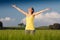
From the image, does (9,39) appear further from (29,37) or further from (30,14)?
(30,14)

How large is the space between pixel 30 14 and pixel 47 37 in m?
1.50

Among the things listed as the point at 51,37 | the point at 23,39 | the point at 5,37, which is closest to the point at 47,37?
the point at 51,37

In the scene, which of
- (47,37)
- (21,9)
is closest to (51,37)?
(47,37)

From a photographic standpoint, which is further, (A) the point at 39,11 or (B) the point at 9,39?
(A) the point at 39,11

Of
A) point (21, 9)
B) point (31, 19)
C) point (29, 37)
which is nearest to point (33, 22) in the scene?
point (31, 19)

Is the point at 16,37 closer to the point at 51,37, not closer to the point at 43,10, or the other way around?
the point at 51,37

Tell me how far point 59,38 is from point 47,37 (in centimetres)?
23

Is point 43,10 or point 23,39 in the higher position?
point 43,10

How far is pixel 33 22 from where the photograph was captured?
226 inches

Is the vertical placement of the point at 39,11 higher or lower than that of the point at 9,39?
higher

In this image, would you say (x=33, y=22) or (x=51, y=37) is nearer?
(x=51, y=37)

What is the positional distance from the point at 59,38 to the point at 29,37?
564 mm

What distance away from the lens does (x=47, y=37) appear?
434 cm

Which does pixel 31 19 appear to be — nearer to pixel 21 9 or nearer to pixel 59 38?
pixel 21 9
